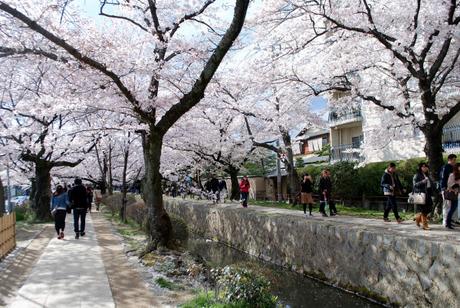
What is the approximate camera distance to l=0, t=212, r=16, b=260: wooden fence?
10344 mm

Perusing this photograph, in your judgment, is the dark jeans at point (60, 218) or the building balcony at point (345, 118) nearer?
the dark jeans at point (60, 218)

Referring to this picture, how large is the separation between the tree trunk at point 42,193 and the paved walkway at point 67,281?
411 inches

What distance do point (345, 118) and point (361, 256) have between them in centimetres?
2448

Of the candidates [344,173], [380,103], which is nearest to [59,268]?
[380,103]

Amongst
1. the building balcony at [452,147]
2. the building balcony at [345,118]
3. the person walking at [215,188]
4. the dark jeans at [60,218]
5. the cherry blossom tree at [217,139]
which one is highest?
the building balcony at [345,118]

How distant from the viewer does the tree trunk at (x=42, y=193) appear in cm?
2159

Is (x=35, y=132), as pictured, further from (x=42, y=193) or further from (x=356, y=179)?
(x=356, y=179)

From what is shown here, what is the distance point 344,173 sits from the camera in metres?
22.4

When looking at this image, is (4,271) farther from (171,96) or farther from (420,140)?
(420,140)

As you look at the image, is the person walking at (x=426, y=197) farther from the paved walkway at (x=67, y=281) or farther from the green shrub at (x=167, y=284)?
the paved walkway at (x=67, y=281)

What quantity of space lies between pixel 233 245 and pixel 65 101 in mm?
8178

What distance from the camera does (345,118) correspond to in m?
33.0

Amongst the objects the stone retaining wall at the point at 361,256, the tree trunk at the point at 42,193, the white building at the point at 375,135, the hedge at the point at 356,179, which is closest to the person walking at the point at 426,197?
the stone retaining wall at the point at 361,256

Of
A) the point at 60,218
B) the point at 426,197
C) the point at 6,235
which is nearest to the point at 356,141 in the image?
the point at 426,197
